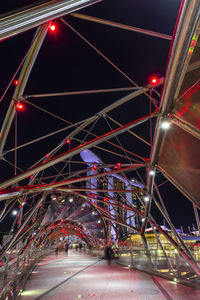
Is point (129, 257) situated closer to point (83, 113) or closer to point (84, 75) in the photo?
point (83, 113)

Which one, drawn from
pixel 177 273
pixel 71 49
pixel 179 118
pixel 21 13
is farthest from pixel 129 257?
pixel 21 13

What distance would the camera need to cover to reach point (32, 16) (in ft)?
11.5

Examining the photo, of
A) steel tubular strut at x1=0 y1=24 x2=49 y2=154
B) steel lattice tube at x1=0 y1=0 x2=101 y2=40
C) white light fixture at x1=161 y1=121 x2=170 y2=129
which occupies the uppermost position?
steel tubular strut at x1=0 y1=24 x2=49 y2=154

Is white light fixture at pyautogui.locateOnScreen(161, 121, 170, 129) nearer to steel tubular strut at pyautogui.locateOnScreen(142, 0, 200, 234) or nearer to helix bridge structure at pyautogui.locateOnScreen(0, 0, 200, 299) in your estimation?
helix bridge structure at pyautogui.locateOnScreen(0, 0, 200, 299)

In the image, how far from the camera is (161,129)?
10430 mm

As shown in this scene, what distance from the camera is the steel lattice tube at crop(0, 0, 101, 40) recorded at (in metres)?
3.25

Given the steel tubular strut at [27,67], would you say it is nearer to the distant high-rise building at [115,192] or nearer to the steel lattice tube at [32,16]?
the steel lattice tube at [32,16]

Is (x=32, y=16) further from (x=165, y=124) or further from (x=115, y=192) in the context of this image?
(x=115, y=192)

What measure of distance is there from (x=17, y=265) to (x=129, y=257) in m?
16.4

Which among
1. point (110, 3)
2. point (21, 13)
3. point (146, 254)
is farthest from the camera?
point (146, 254)

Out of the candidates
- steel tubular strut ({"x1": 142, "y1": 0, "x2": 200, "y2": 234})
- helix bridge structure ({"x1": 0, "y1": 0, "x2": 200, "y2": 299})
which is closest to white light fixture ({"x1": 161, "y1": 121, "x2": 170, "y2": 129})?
helix bridge structure ({"x1": 0, "y1": 0, "x2": 200, "y2": 299})

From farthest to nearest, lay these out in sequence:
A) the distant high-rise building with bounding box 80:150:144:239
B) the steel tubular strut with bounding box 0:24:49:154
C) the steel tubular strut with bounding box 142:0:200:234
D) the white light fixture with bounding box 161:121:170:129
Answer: the distant high-rise building with bounding box 80:150:144:239 → the white light fixture with bounding box 161:121:170:129 → the steel tubular strut with bounding box 0:24:49:154 → the steel tubular strut with bounding box 142:0:200:234

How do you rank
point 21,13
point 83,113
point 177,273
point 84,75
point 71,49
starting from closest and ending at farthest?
point 21,13 → point 177,273 → point 71,49 → point 84,75 → point 83,113

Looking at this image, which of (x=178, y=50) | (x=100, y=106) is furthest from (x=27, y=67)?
(x=100, y=106)
